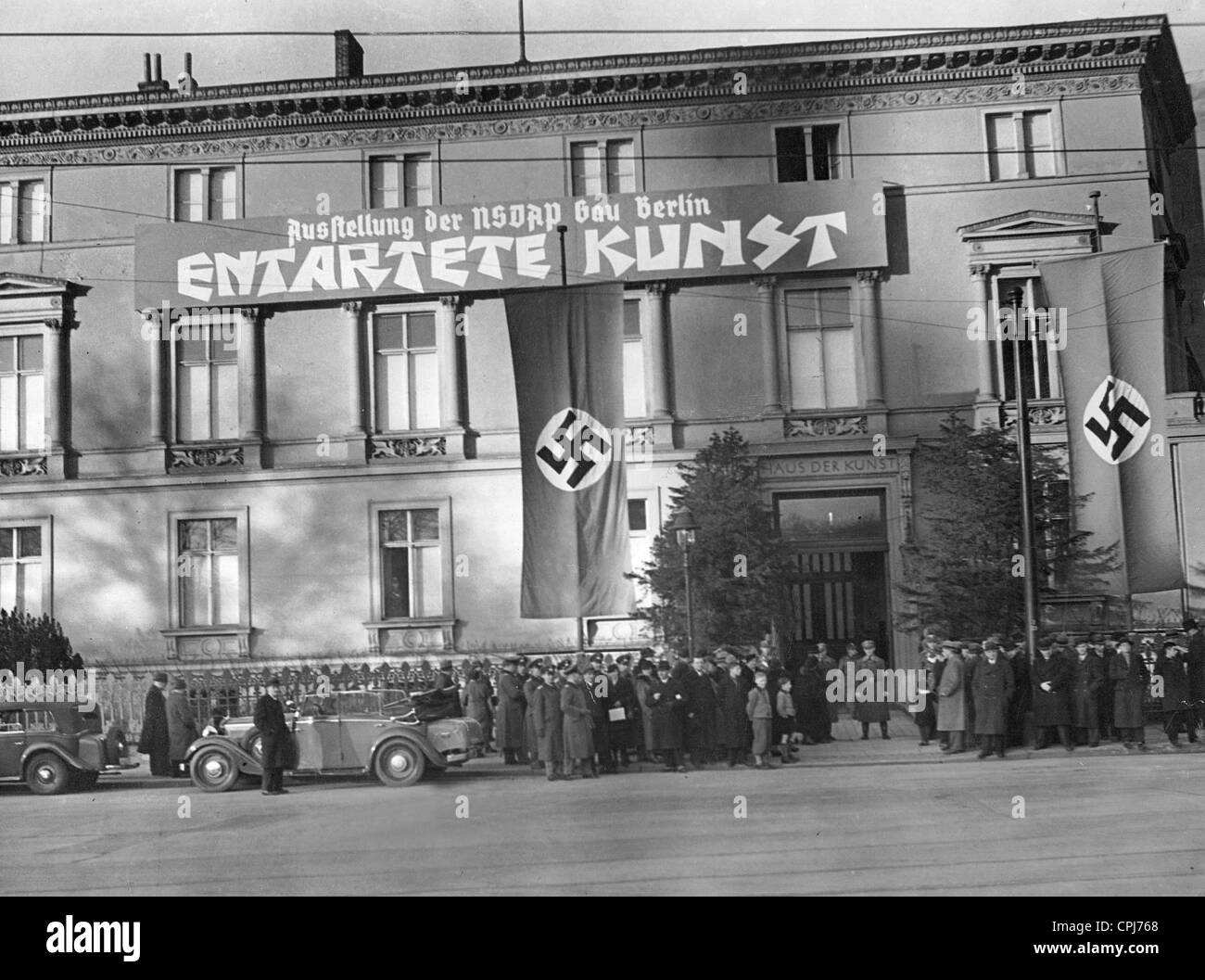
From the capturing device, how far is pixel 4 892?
294 inches

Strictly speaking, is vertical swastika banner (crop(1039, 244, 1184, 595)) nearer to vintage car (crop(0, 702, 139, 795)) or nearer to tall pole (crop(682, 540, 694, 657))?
tall pole (crop(682, 540, 694, 657))

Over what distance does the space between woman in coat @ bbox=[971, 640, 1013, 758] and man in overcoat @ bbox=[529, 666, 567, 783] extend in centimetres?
343

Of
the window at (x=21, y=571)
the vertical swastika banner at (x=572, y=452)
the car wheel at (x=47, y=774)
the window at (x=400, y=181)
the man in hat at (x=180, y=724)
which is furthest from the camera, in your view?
the car wheel at (x=47, y=774)

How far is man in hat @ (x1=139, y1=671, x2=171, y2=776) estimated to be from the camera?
357 inches

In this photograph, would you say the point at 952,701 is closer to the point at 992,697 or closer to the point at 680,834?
the point at 992,697

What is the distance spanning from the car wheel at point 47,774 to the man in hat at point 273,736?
1.90m

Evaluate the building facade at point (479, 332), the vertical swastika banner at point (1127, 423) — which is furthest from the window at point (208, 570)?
the vertical swastika banner at point (1127, 423)

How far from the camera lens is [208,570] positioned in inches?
349

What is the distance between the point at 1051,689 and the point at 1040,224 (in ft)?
12.3

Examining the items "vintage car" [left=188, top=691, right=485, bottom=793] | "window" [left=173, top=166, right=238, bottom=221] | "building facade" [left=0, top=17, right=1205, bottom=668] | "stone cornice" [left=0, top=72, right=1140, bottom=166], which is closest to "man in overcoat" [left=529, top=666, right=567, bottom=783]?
"building facade" [left=0, top=17, right=1205, bottom=668]

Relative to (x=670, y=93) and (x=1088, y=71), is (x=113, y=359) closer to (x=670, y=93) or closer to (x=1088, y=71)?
(x=670, y=93)

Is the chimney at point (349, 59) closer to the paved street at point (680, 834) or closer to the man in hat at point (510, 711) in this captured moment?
the man in hat at point (510, 711)

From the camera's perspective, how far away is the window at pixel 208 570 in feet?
29.1

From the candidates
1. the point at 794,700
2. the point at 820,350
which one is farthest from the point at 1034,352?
the point at 794,700
